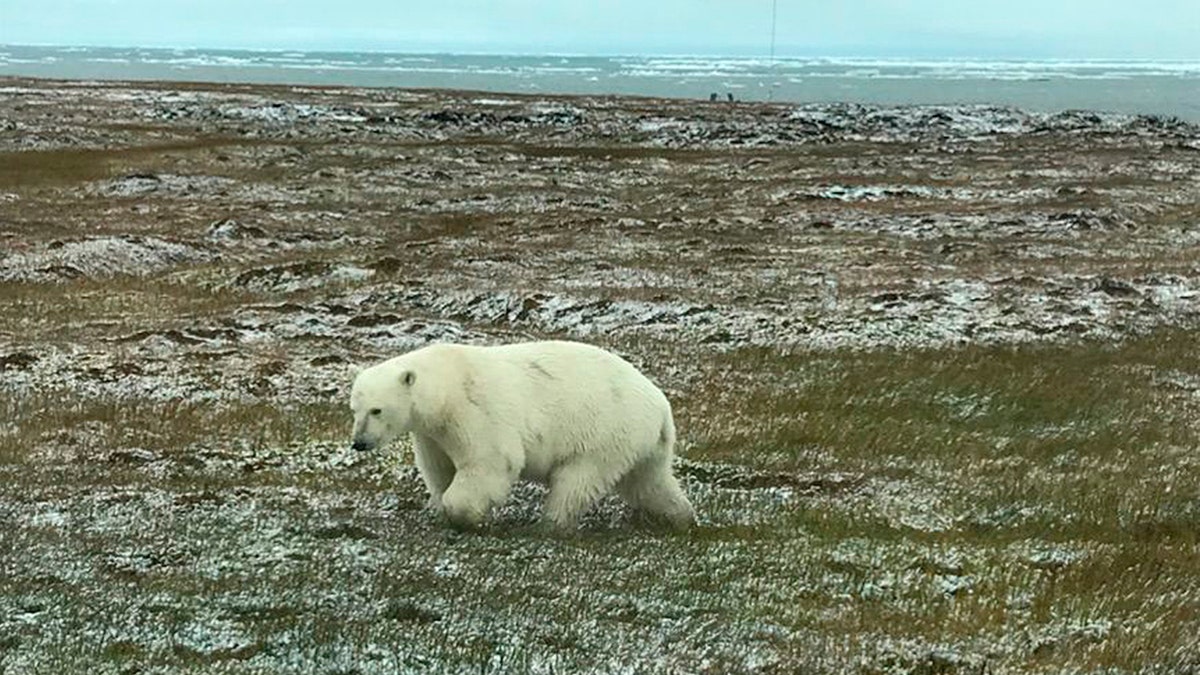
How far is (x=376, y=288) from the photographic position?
23.8 m

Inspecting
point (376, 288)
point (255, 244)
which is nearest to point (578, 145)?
point (255, 244)

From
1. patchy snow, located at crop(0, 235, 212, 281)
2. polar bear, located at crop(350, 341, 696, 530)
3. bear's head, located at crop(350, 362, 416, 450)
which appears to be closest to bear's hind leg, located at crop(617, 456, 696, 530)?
polar bear, located at crop(350, 341, 696, 530)

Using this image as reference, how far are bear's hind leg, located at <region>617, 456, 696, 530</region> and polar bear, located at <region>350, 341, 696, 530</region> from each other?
0.02m

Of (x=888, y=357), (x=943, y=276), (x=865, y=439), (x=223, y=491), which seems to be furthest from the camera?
(x=943, y=276)

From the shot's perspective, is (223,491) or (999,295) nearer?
(223,491)

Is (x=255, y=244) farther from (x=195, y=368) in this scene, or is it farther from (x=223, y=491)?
(x=223, y=491)

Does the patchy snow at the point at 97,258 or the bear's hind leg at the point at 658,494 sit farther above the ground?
the bear's hind leg at the point at 658,494

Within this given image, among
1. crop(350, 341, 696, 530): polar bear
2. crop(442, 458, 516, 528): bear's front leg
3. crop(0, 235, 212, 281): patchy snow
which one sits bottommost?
crop(0, 235, 212, 281): patchy snow

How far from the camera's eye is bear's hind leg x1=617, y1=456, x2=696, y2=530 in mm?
10570

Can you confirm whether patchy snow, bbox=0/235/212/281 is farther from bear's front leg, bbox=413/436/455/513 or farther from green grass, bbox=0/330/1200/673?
bear's front leg, bbox=413/436/455/513

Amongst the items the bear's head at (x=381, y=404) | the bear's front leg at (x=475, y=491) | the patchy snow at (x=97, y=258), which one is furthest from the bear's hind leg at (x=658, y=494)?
the patchy snow at (x=97, y=258)

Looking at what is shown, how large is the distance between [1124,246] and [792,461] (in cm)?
2154

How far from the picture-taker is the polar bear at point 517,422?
9.53 m

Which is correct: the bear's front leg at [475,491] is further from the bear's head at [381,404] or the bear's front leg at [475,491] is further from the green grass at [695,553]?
the bear's head at [381,404]
